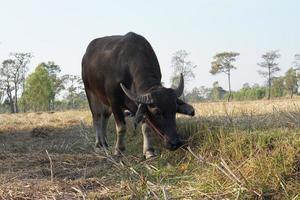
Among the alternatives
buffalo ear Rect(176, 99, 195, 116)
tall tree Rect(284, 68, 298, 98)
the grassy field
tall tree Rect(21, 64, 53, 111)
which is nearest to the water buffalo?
buffalo ear Rect(176, 99, 195, 116)

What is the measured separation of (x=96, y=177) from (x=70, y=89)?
2845 inches

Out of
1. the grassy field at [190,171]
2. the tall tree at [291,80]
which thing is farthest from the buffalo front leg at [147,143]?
the tall tree at [291,80]

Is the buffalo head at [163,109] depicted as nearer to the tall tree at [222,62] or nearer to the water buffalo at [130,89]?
the water buffalo at [130,89]

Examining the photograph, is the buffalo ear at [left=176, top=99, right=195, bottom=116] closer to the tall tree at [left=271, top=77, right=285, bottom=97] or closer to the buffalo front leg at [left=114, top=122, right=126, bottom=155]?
the buffalo front leg at [left=114, top=122, right=126, bottom=155]

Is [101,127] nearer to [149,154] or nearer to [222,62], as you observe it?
[149,154]

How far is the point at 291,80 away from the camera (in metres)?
69.8

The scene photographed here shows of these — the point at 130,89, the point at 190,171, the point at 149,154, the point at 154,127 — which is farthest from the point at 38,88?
the point at 190,171

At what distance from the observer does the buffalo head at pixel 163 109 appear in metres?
5.73

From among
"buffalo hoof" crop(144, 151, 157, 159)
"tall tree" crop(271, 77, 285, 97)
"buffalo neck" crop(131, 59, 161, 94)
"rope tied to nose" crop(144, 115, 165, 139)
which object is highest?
"tall tree" crop(271, 77, 285, 97)

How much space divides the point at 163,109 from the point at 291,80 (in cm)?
6742

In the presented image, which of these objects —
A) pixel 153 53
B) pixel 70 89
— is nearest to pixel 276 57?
pixel 70 89

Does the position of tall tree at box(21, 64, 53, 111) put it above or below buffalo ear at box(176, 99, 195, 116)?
above

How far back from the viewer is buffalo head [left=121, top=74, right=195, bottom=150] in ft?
18.8

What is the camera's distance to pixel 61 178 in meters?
5.02
